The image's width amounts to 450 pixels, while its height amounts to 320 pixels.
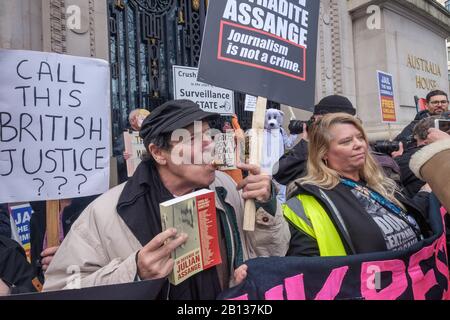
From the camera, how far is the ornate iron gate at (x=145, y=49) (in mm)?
6047

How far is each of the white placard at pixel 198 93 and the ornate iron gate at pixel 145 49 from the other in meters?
0.34

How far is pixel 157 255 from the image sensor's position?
1.30 metres

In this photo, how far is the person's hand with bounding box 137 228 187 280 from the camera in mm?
1296

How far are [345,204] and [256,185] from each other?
22.2 inches

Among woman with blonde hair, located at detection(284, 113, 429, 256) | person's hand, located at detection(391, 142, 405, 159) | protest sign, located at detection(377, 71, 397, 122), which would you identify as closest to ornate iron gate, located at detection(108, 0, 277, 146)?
protest sign, located at detection(377, 71, 397, 122)

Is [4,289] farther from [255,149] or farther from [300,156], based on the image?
[300,156]

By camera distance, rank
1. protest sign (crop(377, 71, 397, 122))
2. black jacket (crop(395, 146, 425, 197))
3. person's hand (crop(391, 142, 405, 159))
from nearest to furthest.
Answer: black jacket (crop(395, 146, 425, 197)), person's hand (crop(391, 142, 405, 159)), protest sign (crop(377, 71, 397, 122))

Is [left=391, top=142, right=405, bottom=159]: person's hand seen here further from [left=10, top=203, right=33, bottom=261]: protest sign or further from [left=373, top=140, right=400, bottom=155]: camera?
[left=10, top=203, right=33, bottom=261]: protest sign

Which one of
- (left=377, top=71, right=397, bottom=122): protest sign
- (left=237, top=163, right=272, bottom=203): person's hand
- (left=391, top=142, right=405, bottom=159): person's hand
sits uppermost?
(left=377, top=71, right=397, bottom=122): protest sign

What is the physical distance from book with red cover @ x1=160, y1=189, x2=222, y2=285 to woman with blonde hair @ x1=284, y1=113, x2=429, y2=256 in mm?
534

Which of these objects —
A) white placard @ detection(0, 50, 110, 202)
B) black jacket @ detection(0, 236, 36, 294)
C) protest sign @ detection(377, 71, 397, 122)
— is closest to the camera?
black jacket @ detection(0, 236, 36, 294)

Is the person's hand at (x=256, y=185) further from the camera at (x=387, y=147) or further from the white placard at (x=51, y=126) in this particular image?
the camera at (x=387, y=147)

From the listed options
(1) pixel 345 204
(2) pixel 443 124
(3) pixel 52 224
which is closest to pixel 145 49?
(3) pixel 52 224

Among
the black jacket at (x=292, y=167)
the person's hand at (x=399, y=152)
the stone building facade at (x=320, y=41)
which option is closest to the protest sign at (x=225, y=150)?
the black jacket at (x=292, y=167)
